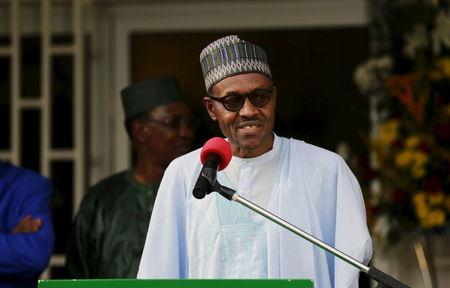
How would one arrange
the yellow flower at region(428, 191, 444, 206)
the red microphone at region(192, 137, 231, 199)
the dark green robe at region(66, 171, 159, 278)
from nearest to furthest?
the red microphone at region(192, 137, 231, 199)
the dark green robe at region(66, 171, 159, 278)
the yellow flower at region(428, 191, 444, 206)

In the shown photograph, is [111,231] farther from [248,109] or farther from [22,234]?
[248,109]

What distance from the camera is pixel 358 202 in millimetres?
3443

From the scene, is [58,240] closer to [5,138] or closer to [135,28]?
[5,138]

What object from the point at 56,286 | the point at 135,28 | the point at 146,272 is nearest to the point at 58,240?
the point at 135,28

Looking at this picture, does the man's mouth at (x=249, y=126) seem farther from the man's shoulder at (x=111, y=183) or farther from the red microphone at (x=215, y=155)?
the man's shoulder at (x=111, y=183)

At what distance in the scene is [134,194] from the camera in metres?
4.92

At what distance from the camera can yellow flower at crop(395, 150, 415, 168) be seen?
19.1ft

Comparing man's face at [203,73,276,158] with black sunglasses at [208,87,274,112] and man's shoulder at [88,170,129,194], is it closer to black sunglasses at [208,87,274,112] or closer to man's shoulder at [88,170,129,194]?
black sunglasses at [208,87,274,112]

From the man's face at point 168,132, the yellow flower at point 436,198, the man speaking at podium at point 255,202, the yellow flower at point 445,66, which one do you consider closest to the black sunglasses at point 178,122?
the man's face at point 168,132

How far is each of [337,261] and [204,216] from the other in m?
0.41

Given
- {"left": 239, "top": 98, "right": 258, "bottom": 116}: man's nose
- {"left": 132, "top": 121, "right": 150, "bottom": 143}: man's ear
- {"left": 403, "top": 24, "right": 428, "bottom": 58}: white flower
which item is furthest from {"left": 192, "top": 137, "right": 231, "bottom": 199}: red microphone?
{"left": 403, "top": 24, "right": 428, "bottom": 58}: white flower

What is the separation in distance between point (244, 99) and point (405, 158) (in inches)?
102

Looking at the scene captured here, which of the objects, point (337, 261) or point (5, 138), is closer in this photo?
point (337, 261)

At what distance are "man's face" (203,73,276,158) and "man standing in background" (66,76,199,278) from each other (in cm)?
144
